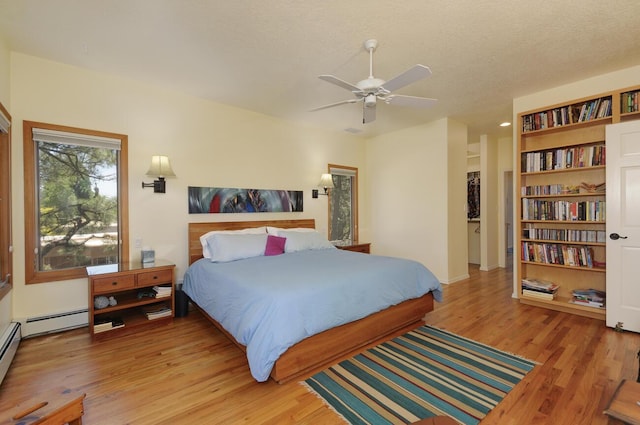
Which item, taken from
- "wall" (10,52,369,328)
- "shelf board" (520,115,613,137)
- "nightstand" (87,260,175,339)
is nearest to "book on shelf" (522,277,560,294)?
"shelf board" (520,115,613,137)

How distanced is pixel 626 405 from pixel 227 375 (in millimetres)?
2394

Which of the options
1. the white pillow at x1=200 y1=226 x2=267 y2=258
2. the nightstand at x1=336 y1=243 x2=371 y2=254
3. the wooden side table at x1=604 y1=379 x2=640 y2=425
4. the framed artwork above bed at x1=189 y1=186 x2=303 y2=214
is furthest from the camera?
the nightstand at x1=336 y1=243 x2=371 y2=254

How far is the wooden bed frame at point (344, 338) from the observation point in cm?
211

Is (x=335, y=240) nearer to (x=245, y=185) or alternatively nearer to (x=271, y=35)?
(x=245, y=185)

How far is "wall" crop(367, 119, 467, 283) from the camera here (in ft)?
15.7

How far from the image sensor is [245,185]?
430cm

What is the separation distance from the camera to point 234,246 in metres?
3.42

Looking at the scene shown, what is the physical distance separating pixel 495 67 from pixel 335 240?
3.58 meters

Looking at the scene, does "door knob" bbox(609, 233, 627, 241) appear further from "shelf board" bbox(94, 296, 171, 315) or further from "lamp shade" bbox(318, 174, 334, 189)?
"shelf board" bbox(94, 296, 171, 315)

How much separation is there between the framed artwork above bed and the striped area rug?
8.56 feet

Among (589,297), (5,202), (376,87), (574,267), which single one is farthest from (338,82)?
(589,297)

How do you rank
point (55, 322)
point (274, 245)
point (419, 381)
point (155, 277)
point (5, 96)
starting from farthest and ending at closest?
point (274, 245) < point (155, 277) < point (55, 322) < point (5, 96) < point (419, 381)

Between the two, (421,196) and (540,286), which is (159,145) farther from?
(540,286)

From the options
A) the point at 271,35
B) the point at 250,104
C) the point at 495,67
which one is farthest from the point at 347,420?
the point at 250,104
